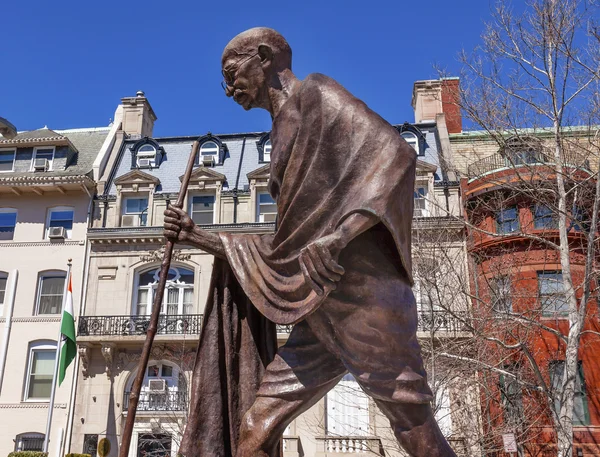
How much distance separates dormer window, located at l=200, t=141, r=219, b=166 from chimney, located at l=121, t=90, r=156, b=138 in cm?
418

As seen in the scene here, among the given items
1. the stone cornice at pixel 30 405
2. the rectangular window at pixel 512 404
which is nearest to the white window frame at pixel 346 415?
the rectangular window at pixel 512 404

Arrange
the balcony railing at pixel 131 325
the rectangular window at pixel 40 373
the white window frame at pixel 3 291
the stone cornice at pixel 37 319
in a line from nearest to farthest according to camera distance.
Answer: the balcony railing at pixel 131 325
the rectangular window at pixel 40 373
the stone cornice at pixel 37 319
the white window frame at pixel 3 291

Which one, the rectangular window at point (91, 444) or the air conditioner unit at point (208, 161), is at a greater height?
the air conditioner unit at point (208, 161)

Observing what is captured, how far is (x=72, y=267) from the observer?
27.7 m

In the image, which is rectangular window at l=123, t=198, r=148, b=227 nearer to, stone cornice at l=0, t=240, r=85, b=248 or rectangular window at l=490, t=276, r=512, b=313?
stone cornice at l=0, t=240, r=85, b=248

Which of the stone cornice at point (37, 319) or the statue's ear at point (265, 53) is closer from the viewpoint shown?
the statue's ear at point (265, 53)

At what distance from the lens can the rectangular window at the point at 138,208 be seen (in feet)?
93.5

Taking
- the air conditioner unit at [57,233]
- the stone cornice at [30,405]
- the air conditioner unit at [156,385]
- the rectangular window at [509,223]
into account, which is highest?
the air conditioner unit at [57,233]

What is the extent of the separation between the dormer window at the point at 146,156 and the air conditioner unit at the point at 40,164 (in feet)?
13.7

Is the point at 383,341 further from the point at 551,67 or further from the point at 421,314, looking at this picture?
the point at 421,314

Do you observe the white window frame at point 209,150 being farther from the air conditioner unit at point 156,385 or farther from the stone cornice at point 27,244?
the air conditioner unit at point 156,385

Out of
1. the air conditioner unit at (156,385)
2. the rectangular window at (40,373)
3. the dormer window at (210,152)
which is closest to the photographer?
the air conditioner unit at (156,385)

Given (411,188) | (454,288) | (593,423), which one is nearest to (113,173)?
(454,288)

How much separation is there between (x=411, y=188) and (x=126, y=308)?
2473cm
